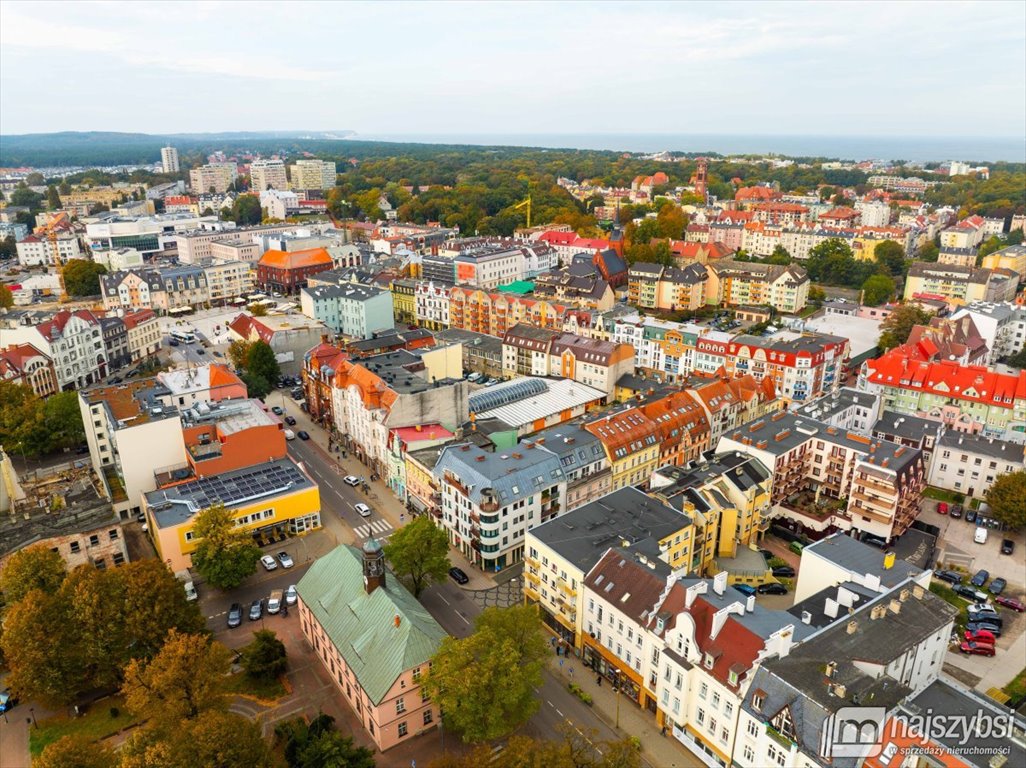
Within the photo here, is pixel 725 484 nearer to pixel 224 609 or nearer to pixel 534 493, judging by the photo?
pixel 534 493

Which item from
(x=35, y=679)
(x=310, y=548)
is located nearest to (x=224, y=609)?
(x=310, y=548)

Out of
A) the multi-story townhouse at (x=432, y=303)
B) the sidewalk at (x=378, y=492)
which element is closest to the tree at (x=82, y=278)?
the multi-story townhouse at (x=432, y=303)

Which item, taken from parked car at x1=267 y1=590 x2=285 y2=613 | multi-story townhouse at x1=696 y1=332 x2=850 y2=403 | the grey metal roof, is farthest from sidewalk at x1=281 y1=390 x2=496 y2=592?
multi-story townhouse at x1=696 y1=332 x2=850 y2=403

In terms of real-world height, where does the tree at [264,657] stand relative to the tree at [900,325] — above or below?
below

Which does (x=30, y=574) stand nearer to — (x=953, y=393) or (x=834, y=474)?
(x=834, y=474)

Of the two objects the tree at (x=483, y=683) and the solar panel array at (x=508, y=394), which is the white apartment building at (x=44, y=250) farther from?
the tree at (x=483, y=683)
